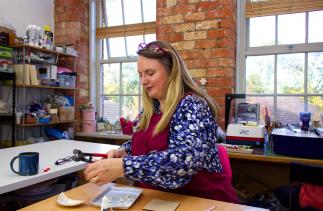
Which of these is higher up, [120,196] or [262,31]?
[262,31]

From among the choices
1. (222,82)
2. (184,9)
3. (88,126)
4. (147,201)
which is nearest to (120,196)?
(147,201)

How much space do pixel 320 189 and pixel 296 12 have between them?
68.3 inches

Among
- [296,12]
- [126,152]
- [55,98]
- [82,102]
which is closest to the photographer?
[126,152]

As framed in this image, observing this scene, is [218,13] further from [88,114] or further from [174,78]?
[88,114]

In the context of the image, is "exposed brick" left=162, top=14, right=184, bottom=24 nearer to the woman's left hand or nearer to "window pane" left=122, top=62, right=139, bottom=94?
"window pane" left=122, top=62, right=139, bottom=94

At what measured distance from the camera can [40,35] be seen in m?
2.92

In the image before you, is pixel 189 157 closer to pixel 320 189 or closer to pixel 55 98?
pixel 320 189

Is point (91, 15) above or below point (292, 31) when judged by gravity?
above

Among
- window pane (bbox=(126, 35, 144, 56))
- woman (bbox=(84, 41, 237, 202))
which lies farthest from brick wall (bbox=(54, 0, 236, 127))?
woman (bbox=(84, 41, 237, 202))

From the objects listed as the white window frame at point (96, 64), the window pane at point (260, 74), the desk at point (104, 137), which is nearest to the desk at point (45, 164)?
the desk at point (104, 137)

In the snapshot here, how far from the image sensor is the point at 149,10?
3301 mm

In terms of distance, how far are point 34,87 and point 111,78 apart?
925mm

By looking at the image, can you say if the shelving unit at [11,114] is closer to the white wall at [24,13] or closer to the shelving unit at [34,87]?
the shelving unit at [34,87]

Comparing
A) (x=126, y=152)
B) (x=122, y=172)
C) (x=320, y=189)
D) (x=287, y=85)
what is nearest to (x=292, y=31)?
(x=287, y=85)
